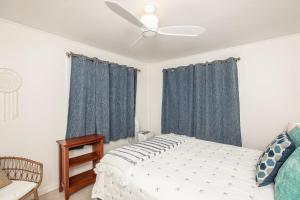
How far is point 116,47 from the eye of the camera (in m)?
2.98

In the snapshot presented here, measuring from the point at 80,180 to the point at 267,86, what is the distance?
3.34m

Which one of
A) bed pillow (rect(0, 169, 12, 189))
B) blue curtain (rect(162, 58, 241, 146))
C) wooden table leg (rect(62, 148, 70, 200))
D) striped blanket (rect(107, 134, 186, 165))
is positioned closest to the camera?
bed pillow (rect(0, 169, 12, 189))

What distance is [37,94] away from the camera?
90.3 inches

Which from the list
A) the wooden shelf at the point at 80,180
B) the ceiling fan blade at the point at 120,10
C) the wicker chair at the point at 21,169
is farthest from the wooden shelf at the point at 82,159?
the ceiling fan blade at the point at 120,10

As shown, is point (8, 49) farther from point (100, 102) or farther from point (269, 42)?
point (269, 42)

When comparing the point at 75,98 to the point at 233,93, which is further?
the point at 233,93

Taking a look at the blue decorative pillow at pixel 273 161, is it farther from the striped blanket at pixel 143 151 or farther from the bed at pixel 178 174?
the striped blanket at pixel 143 151

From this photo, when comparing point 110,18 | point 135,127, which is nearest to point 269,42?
point 110,18

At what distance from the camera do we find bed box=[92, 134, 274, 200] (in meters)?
1.25

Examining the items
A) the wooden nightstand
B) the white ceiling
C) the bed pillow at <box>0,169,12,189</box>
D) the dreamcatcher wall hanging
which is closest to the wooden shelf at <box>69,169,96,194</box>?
the wooden nightstand

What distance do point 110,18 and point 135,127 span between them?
7.85ft

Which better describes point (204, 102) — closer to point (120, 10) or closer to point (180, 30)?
point (180, 30)

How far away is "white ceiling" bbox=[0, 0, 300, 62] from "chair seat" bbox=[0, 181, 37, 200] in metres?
1.93

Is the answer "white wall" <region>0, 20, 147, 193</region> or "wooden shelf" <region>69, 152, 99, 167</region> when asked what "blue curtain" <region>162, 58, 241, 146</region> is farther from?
"white wall" <region>0, 20, 147, 193</region>
